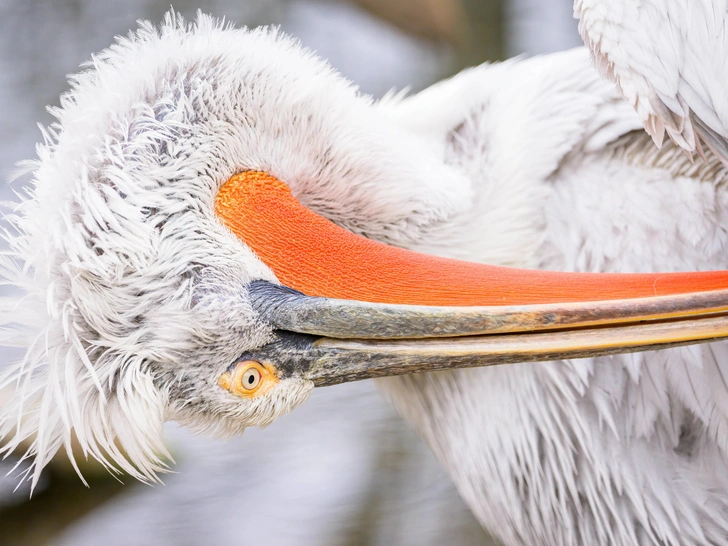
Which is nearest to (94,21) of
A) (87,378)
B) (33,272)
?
(33,272)

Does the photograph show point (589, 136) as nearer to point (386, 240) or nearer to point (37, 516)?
point (386, 240)

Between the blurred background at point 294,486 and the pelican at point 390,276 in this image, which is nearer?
the pelican at point 390,276

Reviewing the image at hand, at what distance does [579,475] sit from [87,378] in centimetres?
90

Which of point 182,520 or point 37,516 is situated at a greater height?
point 182,520

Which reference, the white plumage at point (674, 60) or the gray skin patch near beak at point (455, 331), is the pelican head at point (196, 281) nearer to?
the gray skin patch near beak at point (455, 331)

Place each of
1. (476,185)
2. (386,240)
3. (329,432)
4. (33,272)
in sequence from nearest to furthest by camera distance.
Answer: (33,272)
(386,240)
(476,185)
(329,432)

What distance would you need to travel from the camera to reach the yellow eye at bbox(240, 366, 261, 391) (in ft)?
3.84

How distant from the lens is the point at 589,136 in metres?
1.49

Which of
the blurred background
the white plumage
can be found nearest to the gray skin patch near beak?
the white plumage

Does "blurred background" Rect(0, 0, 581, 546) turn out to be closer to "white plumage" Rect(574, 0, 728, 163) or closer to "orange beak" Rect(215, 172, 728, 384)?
"orange beak" Rect(215, 172, 728, 384)

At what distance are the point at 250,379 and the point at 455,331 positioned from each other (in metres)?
0.32

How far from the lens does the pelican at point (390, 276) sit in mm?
1133

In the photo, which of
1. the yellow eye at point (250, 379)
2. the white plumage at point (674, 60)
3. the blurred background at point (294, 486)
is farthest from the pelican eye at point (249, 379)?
the blurred background at point (294, 486)

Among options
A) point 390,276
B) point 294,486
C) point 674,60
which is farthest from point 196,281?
point 294,486
